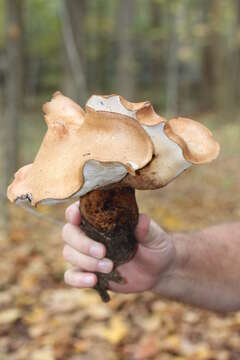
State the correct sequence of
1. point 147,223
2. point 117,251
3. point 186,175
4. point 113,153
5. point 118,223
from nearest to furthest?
point 113,153 < point 118,223 < point 117,251 < point 147,223 < point 186,175

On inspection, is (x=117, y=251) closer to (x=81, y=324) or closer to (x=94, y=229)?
(x=94, y=229)

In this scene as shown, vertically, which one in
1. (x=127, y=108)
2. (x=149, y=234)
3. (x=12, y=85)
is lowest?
(x=149, y=234)

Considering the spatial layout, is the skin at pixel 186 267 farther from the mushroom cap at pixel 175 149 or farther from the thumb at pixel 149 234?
the mushroom cap at pixel 175 149

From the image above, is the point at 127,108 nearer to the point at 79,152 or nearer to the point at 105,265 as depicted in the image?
the point at 79,152

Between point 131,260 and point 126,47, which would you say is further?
point 126,47

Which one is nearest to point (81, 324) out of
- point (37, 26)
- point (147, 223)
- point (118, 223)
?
point (147, 223)

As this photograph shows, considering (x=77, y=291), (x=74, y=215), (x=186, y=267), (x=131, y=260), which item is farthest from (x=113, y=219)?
(x=77, y=291)

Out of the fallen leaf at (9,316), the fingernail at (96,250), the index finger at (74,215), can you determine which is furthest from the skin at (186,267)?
the fallen leaf at (9,316)
